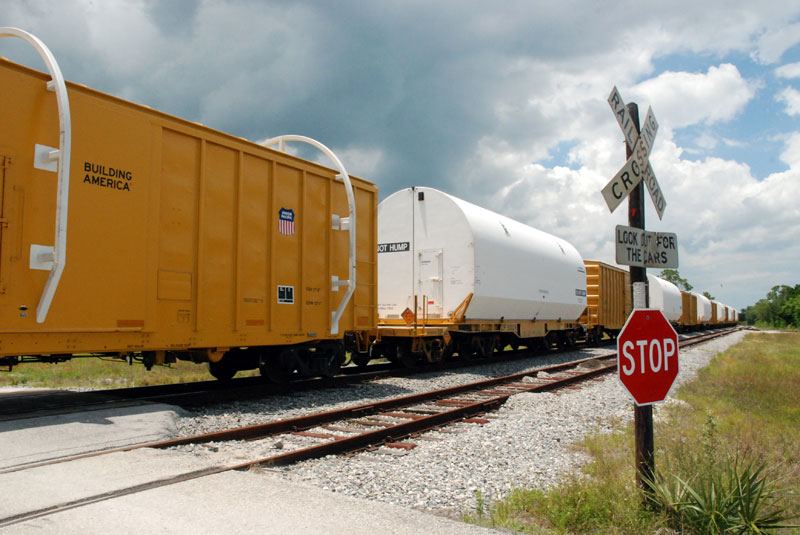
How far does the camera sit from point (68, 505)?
3.83m

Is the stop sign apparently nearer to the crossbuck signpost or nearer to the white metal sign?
the crossbuck signpost

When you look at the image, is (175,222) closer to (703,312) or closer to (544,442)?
(544,442)

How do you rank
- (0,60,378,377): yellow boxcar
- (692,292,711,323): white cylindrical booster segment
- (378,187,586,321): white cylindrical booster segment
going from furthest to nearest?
1. (692,292,711,323): white cylindrical booster segment
2. (378,187,586,321): white cylindrical booster segment
3. (0,60,378,377): yellow boxcar

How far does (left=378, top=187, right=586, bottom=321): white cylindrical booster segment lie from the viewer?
14.5 meters

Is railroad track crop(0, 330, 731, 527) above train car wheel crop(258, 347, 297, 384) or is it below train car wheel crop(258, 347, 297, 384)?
below

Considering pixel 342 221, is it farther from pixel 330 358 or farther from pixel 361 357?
pixel 361 357

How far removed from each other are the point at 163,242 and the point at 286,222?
7.76 ft

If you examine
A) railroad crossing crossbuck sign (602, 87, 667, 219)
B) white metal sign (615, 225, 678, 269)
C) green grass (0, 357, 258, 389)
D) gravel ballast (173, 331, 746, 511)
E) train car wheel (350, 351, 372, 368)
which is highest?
railroad crossing crossbuck sign (602, 87, 667, 219)

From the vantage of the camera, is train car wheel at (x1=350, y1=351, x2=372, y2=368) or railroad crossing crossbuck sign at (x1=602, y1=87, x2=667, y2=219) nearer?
railroad crossing crossbuck sign at (x1=602, y1=87, x2=667, y2=219)

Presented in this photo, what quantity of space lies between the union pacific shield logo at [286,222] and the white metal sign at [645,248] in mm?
6342

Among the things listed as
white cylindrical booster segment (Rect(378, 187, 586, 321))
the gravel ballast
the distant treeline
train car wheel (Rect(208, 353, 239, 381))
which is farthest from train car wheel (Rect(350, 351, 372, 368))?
the distant treeline

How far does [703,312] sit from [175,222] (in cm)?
6010

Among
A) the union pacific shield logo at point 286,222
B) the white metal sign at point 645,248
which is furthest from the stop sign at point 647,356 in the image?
the union pacific shield logo at point 286,222

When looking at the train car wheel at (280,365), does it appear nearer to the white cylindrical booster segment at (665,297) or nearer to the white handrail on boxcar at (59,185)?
the white handrail on boxcar at (59,185)
